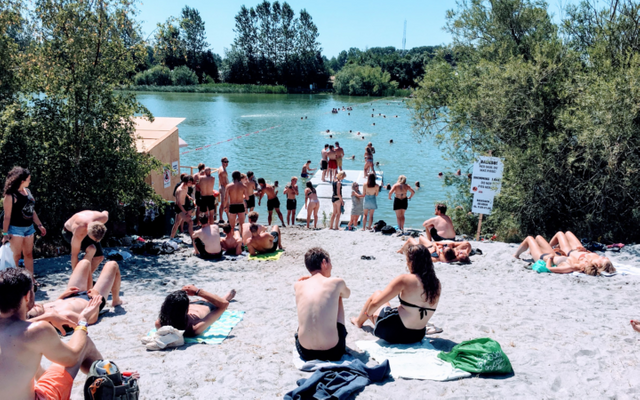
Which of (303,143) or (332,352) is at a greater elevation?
(332,352)

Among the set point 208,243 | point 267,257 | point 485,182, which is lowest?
point 267,257

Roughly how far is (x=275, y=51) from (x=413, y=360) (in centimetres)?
9947

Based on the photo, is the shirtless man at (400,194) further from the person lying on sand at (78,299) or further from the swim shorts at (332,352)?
the swim shorts at (332,352)

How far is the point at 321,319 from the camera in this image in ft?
14.5

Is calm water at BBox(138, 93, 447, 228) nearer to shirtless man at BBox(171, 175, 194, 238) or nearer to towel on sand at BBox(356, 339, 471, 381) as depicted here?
shirtless man at BBox(171, 175, 194, 238)

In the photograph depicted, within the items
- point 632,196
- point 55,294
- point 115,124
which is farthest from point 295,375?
point 632,196

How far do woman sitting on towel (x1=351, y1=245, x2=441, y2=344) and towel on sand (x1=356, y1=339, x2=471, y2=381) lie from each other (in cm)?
12

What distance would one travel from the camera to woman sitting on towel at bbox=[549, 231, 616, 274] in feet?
25.1

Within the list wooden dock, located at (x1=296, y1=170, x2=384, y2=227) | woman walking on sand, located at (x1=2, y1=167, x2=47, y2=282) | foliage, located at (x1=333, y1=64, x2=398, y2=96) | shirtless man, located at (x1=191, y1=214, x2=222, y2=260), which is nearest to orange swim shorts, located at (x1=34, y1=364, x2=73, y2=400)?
woman walking on sand, located at (x1=2, y1=167, x2=47, y2=282)

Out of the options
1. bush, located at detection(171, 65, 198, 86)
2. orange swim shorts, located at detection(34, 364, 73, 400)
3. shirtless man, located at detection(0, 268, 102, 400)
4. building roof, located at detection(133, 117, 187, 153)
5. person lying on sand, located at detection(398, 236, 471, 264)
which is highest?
bush, located at detection(171, 65, 198, 86)

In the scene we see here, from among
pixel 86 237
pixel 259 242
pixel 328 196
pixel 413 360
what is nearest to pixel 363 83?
pixel 328 196

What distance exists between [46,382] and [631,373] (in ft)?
15.2

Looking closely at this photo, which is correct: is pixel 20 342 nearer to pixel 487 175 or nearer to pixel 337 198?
pixel 487 175

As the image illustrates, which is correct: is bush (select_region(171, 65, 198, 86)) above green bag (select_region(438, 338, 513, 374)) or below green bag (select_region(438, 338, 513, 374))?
above
